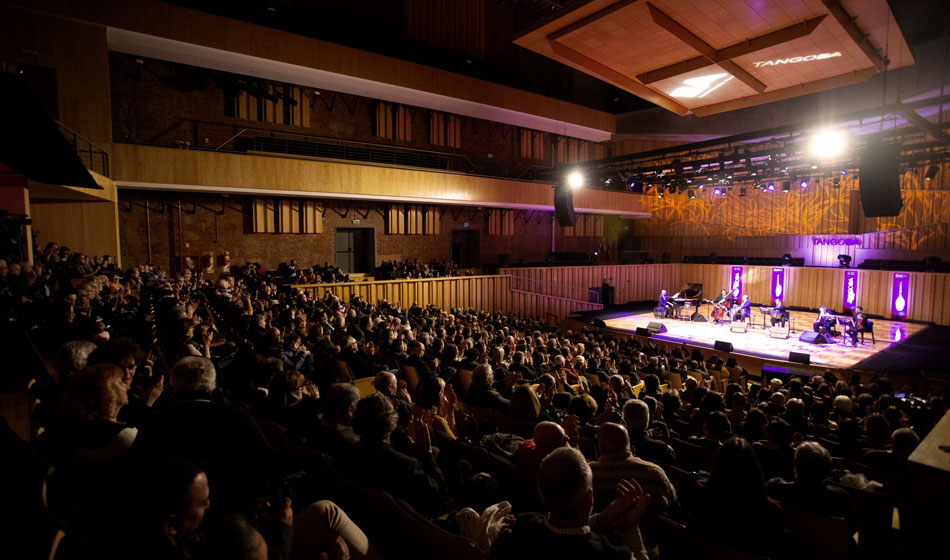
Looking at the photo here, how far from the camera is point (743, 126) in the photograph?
47.1 ft

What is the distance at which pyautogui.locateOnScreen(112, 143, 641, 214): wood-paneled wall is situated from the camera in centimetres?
1081

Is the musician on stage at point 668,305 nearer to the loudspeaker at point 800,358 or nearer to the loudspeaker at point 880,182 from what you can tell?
the loudspeaker at point 800,358

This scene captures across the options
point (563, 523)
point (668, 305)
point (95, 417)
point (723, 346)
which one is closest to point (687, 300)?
point (668, 305)

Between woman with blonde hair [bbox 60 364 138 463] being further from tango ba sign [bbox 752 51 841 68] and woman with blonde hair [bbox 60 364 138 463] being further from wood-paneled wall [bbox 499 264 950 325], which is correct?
wood-paneled wall [bbox 499 264 950 325]

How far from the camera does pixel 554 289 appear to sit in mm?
17797

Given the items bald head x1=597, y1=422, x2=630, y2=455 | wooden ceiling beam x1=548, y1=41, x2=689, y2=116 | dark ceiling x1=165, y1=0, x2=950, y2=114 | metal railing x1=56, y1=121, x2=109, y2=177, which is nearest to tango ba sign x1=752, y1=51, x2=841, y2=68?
dark ceiling x1=165, y1=0, x2=950, y2=114

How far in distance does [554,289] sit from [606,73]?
31.4ft

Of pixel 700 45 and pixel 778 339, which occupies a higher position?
pixel 700 45

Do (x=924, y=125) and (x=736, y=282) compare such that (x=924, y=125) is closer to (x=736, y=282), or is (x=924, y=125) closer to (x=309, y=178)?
(x=736, y=282)

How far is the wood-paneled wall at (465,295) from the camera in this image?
1324 centimetres

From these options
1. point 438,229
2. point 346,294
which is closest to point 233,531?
point 346,294

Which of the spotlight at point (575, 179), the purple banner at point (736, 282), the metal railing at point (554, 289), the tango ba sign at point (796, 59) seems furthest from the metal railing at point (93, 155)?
the purple banner at point (736, 282)

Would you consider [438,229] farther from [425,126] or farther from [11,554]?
[11,554]

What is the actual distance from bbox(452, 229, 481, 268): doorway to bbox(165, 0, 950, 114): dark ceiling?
5.90 metres
